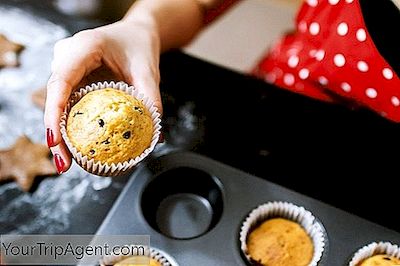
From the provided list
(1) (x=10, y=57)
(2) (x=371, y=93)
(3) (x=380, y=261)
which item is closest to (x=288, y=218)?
(3) (x=380, y=261)

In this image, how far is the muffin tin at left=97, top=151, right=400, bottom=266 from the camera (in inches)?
37.5

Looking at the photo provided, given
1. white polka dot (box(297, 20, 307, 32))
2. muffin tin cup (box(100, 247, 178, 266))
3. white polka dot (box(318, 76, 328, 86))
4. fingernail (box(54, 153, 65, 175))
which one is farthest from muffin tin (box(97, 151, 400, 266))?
white polka dot (box(297, 20, 307, 32))

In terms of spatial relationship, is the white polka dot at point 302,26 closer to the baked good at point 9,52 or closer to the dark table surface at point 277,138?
the dark table surface at point 277,138

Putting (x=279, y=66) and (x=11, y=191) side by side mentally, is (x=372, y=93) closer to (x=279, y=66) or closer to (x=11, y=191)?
(x=279, y=66)

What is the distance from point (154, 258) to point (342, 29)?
492 millimetres

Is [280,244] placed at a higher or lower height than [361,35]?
lower

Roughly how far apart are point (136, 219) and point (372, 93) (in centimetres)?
44

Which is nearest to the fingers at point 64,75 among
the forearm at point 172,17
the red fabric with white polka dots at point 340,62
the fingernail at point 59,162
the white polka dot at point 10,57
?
the fingernail at point 59,162

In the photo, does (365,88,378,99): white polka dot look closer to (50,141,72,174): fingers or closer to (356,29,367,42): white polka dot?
(356,29,367,42): white polka dot

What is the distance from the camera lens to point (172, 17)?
1152 millimetres

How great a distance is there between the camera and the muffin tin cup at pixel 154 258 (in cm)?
94

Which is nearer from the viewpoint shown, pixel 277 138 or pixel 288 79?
pixel 277 138

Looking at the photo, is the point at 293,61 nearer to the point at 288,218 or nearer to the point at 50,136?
the point at 288,218

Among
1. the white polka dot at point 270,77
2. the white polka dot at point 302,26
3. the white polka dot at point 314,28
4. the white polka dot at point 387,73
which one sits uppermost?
the white polka dot at point 387,73
